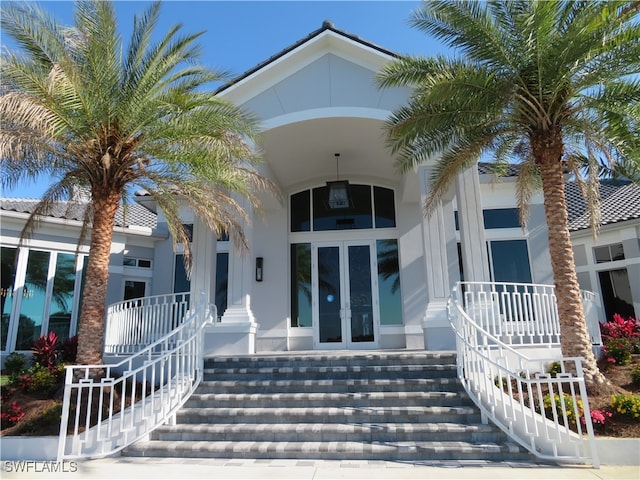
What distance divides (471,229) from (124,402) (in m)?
6.99

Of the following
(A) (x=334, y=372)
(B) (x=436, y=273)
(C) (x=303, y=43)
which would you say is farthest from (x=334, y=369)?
(C) (x=303, y=43)

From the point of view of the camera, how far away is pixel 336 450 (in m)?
5.20

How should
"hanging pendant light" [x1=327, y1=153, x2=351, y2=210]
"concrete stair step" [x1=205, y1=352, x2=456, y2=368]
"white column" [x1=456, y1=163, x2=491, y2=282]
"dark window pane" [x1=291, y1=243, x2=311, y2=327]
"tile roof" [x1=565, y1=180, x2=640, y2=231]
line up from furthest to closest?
"tile roof" [x1=565, y1=180, x2=640, y2=231] < "dark window pane" [x1=291, y1=243, x2=311, y2=327] < "hanging pendant light" [x1=327, y1=153, x2=351, y2=210] < "white column" [x1=456, y1=163, x2=491, y2=282] < "concrete stair step" [x1=205, y1=352, x2=456, y2=368]

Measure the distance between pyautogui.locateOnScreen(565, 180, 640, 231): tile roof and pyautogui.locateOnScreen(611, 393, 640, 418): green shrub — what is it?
8.67 meters

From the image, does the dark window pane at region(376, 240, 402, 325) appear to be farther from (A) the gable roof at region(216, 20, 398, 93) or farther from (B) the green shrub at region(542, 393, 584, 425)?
(B) the green shrub at region(542, 393, 584, 425)

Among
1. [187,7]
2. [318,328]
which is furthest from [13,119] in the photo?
[318,328]

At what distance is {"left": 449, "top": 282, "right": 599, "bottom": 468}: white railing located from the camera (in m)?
4.89

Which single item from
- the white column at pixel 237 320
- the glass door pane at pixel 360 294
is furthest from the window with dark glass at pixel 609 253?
the white column at pixel 237 320

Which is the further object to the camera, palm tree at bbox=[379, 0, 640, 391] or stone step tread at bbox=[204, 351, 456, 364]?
stone step tread at bbox=[204, 351, 456, 364]

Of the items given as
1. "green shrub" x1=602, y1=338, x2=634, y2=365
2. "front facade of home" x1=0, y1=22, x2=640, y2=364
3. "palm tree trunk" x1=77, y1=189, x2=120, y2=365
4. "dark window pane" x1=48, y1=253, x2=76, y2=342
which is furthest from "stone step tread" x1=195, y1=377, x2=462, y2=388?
"dark window pane" x1=48, y1=253, x2=76, y2=342

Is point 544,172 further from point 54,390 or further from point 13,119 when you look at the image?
point 54,390

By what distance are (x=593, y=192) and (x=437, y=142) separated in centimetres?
305

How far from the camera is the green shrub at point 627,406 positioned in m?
5.38

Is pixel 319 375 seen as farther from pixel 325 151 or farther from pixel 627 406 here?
pixel 325 151
